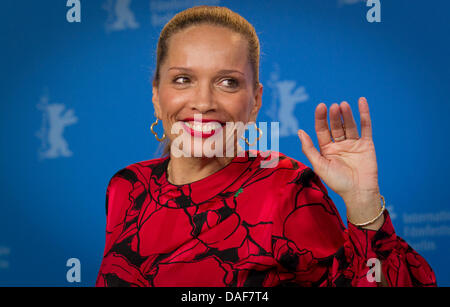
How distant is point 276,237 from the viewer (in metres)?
1.38

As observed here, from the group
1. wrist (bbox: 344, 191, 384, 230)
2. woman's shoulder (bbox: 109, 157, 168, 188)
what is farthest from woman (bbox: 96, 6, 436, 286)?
woman's shoulder (bbox: 109, 157, 168, 188)

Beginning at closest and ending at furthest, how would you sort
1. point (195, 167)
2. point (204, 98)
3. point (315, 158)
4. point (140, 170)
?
point (315, 158) < point (204, 98) < point (195, 167) < point (140, 170)

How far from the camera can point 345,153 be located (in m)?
1.32

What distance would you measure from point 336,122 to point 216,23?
53 centimetres

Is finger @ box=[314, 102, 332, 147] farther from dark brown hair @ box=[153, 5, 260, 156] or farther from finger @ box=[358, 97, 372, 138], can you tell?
dark brown hair @ box=[153, 5, 260, 156]

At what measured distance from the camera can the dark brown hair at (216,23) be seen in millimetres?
1535

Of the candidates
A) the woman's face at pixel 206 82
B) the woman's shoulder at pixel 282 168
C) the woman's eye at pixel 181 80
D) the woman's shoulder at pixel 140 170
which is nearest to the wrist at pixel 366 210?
the woman's shoulder at pixel 282 168

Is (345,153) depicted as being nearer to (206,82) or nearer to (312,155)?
(312,155)

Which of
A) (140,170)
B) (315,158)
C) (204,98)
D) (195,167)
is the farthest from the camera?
(140,170)

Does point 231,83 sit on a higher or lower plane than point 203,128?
higher

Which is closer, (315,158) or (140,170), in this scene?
(315,158)

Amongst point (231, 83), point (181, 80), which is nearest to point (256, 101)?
point (231, 83)

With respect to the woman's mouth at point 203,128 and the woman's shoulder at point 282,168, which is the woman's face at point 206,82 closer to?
the woman's mouth at point 203,128
